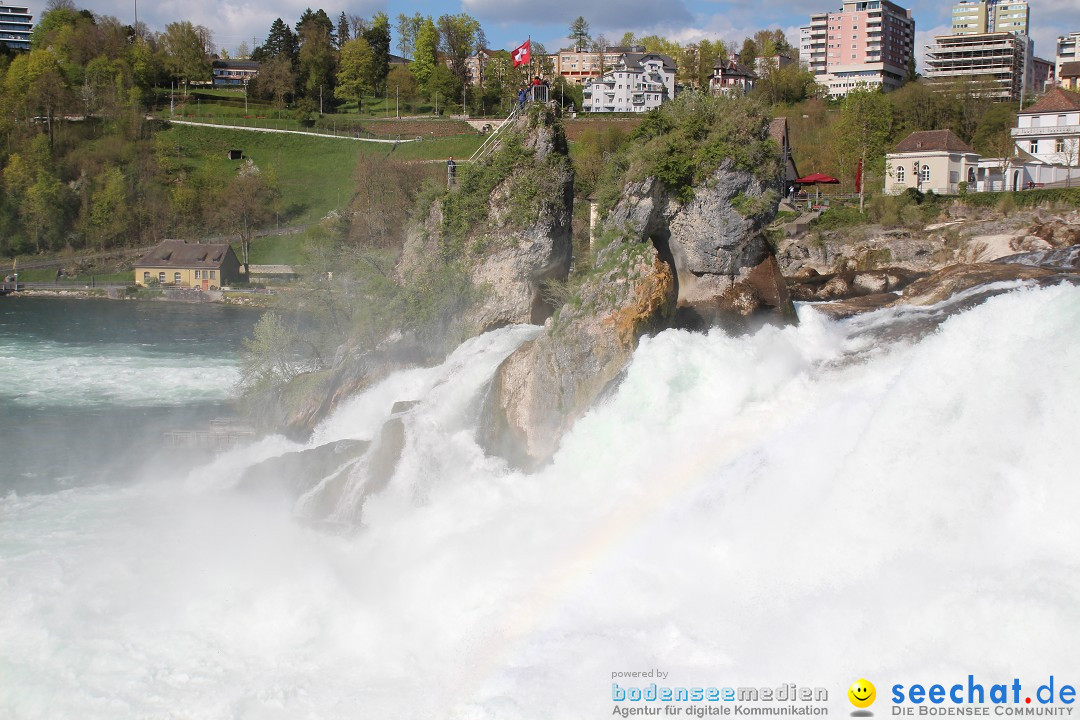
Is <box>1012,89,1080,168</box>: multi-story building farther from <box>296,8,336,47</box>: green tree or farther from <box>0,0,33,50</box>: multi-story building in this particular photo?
<box>0,0,33,50</box>: multi-story building

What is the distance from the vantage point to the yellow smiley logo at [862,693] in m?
9.91

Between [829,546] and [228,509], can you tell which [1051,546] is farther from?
[228,509]

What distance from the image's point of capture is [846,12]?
5133 inches

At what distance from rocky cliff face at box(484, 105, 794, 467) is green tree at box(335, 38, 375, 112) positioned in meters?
92.8

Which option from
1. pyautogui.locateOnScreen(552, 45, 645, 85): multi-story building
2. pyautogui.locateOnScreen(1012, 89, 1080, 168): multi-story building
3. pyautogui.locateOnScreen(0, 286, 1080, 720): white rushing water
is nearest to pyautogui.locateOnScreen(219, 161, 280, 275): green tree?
pyautogui.locateOnScreen(1012, 89, 1080, 168): multi-story building

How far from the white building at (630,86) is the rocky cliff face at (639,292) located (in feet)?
278

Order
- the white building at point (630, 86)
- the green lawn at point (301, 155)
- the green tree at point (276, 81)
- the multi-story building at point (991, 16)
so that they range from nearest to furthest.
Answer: the green lawn at point (301, 155) < the white building at point (630, 86) < the green tree at point (276, 81) < the multi-story building at point (991, 16)

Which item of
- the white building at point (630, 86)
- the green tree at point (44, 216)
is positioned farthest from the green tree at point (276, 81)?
the white building at point (630, 86)

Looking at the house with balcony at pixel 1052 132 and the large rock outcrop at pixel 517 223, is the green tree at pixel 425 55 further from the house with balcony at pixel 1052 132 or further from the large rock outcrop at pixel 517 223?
the large rock outcrop at pixel 517 223

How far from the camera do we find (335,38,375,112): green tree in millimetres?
A: 103750

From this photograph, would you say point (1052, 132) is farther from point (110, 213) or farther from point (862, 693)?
point (110, 213)

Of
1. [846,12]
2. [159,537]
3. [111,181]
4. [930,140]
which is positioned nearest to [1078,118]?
[930,140]

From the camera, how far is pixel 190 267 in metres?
63.3

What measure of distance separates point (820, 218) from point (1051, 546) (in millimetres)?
33326
